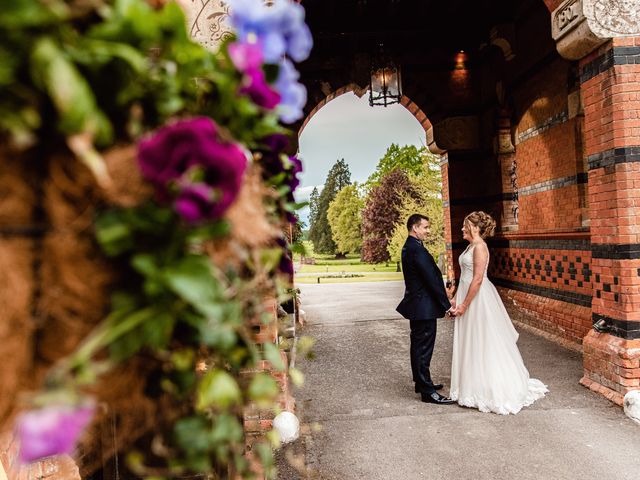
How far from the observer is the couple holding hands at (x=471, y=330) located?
458cm

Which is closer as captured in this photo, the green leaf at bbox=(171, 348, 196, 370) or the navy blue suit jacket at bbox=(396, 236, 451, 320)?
the green leaf at bbox=(171, 348, 196, 370)

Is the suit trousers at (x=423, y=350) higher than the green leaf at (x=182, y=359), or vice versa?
the green leaf at (x=182, y=359)

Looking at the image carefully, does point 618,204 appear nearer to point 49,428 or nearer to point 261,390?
point 261,390

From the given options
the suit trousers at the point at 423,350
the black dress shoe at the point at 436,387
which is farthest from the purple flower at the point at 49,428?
the black dress shoe at the point at 436,387

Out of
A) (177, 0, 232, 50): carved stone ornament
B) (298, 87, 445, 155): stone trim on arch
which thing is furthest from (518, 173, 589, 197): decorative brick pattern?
(177, 0, 232, 50): carved stone ornament

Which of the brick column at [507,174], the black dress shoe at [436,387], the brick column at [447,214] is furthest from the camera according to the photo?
the brick column at [447,214]

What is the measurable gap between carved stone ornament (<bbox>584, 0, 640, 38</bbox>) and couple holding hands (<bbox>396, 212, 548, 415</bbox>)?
209 centimetres

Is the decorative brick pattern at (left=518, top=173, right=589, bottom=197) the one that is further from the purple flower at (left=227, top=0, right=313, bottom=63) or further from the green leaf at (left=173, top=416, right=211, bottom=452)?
the green leaf at (left=173, top=416, right=211, bottom=452)

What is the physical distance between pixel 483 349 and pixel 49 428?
4773 millimetres

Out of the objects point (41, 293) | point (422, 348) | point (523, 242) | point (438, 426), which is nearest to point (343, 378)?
point (422, 348)

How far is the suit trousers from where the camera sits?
4.79 metres

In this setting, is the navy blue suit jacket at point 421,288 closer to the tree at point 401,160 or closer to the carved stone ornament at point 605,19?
the carved stone ornament at point 605,19

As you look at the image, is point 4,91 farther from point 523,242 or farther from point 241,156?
point 523,242

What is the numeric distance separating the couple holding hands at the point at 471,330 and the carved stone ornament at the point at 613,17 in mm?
2090
